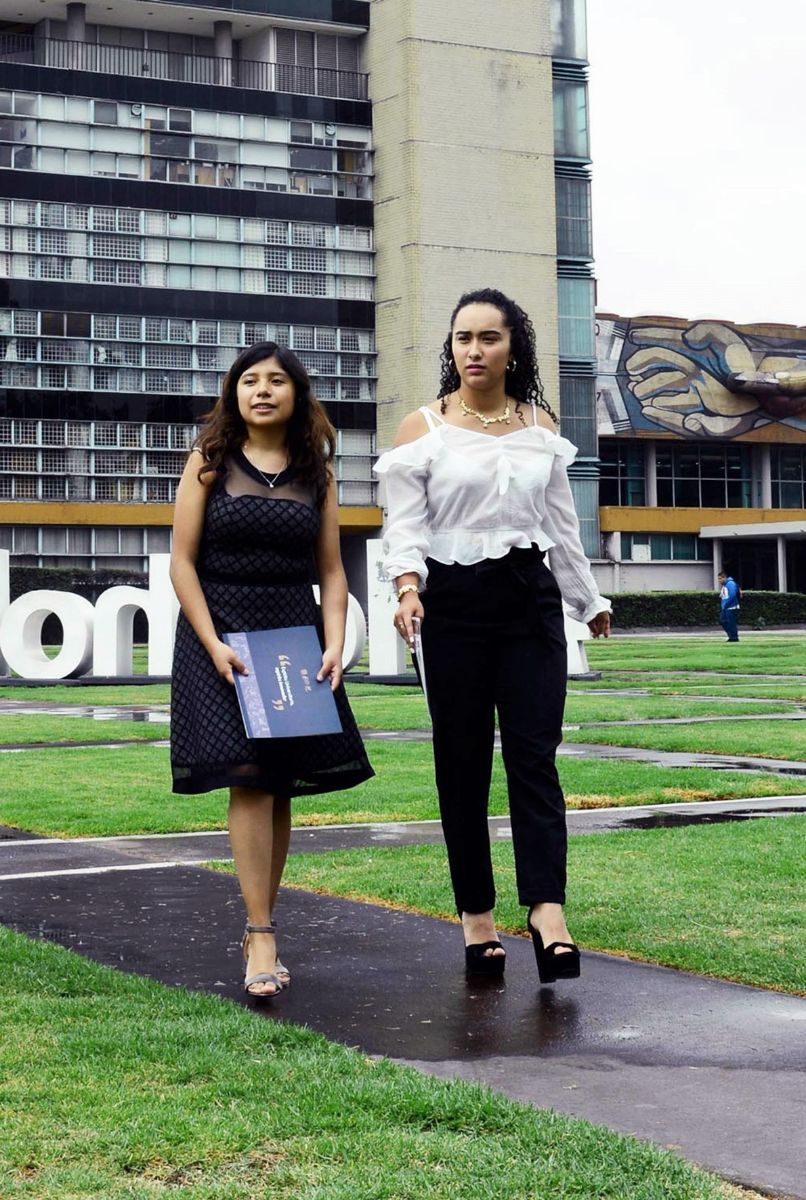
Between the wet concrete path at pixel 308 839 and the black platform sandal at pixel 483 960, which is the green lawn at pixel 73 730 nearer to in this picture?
the wet concrete path at pixel 308 839

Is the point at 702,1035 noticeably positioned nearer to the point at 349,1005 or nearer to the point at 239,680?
the point at 349,1005

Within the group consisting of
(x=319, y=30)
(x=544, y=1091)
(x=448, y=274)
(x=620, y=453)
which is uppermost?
(x=319, y=30)

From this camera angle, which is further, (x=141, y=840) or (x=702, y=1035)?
(x=141, y=840)

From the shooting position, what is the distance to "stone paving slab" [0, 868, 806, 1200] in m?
3.47

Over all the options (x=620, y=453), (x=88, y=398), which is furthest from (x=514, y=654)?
(x=620, y=453)

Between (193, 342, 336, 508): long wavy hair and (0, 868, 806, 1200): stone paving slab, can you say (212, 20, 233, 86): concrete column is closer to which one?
(0, 868, 806, 1200): stone paving slab

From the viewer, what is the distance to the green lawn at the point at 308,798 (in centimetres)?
894

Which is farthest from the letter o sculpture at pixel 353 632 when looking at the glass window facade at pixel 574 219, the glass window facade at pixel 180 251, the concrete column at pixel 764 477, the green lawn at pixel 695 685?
the concrete column at pixel 764 477

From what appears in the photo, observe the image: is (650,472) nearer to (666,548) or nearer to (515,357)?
(666,548)

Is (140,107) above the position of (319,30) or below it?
below

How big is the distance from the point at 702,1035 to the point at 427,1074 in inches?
30.1

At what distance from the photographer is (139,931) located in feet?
18.6

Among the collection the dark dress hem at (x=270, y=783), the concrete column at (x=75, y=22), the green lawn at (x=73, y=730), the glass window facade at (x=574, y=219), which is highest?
the concrete column at (x=75, y=22)

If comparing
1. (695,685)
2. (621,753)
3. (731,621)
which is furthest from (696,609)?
(621,753)
